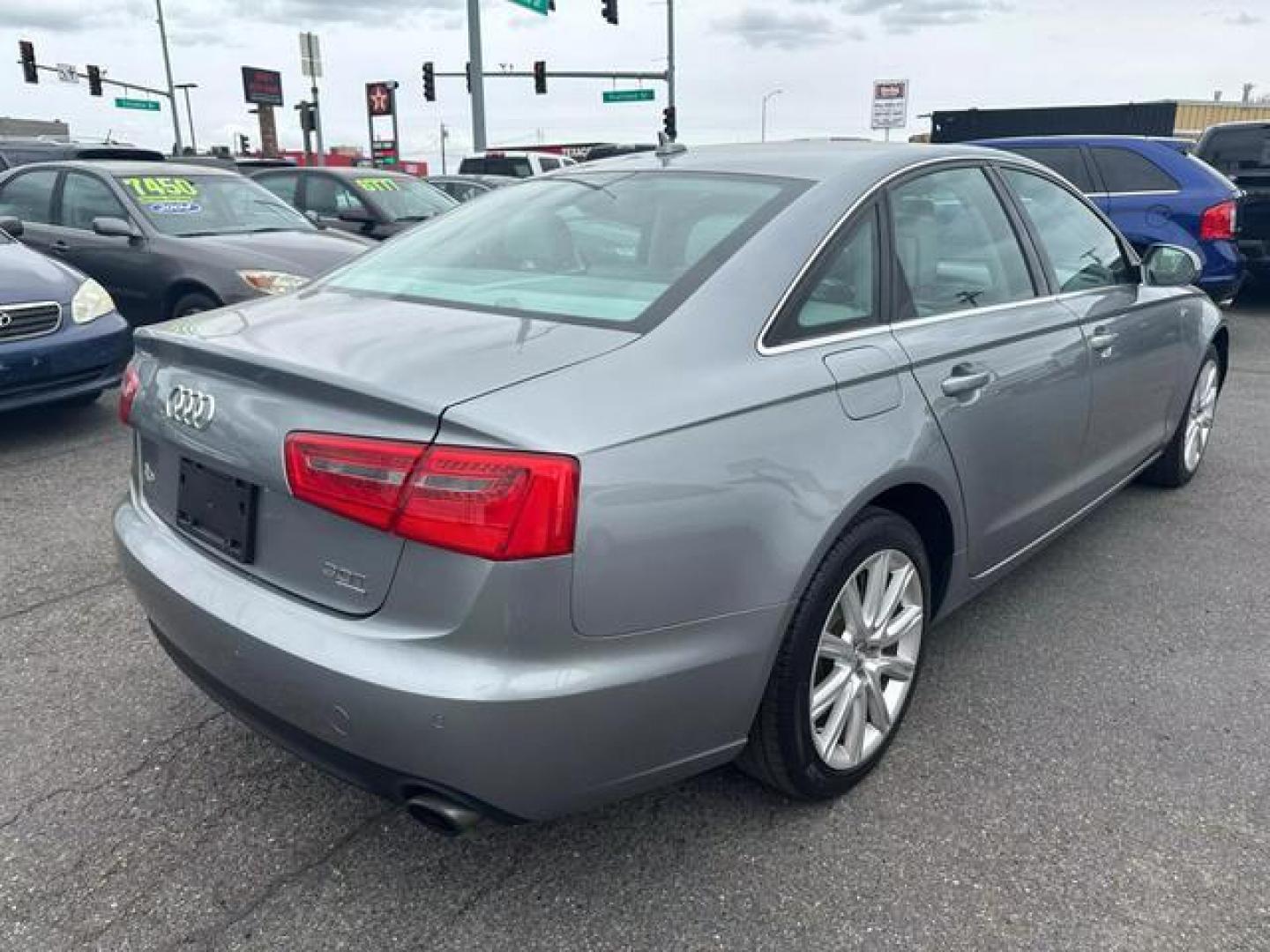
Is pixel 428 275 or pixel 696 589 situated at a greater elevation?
pixel 428 275

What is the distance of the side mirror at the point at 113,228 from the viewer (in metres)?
6.68

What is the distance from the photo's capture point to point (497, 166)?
1912 centimetres

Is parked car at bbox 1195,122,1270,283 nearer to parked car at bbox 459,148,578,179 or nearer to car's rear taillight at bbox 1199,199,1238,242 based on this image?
car's rear taillight at bbox 1199,199,1238,242

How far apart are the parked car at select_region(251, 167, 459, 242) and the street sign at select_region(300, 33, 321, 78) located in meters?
20.5

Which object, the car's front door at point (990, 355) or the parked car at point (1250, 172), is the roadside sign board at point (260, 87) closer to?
the parked car at point (1250, 172)

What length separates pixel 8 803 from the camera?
240 centimetres

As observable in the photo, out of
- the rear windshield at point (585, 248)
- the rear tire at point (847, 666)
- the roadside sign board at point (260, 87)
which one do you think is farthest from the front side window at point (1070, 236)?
the roadside sign board at point (260, 87)

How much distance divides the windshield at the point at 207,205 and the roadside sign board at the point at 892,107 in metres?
14.8

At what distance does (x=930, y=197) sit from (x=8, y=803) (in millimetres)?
2828

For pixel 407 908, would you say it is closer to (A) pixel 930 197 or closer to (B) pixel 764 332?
(B) pixel 764 332

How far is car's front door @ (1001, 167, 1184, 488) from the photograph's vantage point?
3311 mm

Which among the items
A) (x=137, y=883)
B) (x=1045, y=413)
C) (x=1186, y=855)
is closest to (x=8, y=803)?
(x=137, y=883)

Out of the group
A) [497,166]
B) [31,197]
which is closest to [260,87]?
[497,166]

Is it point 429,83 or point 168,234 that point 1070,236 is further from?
point 429,83
